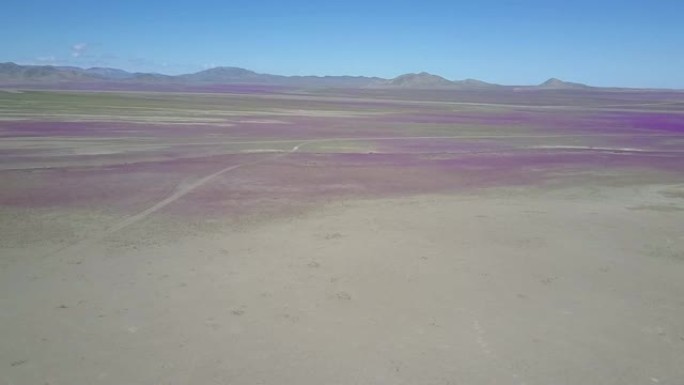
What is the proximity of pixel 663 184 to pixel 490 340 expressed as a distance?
1828 cm

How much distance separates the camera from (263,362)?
827 centimetres

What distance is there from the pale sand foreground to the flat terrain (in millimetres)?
45

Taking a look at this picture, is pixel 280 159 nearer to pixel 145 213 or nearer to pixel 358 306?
pixel 145 213

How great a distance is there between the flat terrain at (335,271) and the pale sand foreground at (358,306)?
→ 1.8 inches

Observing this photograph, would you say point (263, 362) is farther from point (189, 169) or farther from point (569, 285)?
point (189, 169)

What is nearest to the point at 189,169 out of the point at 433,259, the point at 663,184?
the point at 433,259

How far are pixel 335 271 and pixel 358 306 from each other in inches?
80.5

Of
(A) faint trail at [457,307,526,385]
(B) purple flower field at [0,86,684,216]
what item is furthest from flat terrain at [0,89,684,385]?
(B) purple flower field at [0,86,684,216]

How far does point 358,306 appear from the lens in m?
10.5

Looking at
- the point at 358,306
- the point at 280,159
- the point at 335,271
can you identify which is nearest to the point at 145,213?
the point at 335,271

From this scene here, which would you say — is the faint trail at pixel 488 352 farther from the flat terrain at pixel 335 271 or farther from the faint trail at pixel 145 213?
the faint trail at pixel 145 213

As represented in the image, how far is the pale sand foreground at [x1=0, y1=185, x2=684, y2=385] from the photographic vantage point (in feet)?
26.6

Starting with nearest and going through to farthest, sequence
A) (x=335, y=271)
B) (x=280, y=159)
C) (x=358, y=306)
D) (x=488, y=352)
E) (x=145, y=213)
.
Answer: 1. (x=488, y=352)
2. (x=358, y=306)
3. (x=335, y=271)
4. (x=145, y=213)
5. (x=280, y=159)

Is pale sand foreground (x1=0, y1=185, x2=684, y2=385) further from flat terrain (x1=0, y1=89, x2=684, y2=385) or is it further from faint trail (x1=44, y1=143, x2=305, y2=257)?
faint trail (x1=44, y1=143, x2=305, y2=257)
